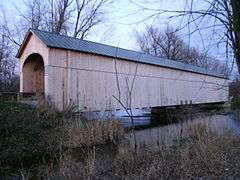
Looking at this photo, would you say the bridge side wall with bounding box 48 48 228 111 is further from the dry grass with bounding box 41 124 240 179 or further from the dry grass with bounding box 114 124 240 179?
the dry grass with bounding box 41 124 240 179

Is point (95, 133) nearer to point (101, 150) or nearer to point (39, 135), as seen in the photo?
point (101, 150)

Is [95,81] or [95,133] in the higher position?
[95,81]

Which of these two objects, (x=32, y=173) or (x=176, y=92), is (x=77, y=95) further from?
(x=176, y=92)

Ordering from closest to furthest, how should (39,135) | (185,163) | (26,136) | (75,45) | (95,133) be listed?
(185,163), (26,136), (39,135), (95,133), (75,45)

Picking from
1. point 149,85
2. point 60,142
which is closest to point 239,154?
point 60,142

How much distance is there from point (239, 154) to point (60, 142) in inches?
250

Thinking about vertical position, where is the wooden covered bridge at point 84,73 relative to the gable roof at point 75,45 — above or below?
below

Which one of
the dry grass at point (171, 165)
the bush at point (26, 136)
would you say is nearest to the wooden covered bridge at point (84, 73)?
the bush at point (26, 136)

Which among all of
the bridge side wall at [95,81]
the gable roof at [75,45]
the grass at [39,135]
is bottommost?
the grass at [39,135]

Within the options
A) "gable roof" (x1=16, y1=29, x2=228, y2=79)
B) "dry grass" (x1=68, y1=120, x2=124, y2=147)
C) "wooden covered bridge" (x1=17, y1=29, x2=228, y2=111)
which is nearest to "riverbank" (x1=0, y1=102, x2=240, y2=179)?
"dry grass" (x1=68, y1=120, x2=124, y2=147)

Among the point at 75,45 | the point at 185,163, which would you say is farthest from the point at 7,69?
the point at 185,163

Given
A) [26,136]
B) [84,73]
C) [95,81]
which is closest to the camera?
[26,136]

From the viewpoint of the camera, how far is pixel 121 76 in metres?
21.2

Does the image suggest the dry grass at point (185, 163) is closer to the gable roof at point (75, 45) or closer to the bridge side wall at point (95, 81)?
the bridge side wall at point (95, 81)
